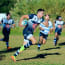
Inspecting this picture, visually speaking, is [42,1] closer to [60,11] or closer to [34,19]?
[60,11]

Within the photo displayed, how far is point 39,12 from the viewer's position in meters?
10.6

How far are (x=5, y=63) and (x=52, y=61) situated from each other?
74.3 inches

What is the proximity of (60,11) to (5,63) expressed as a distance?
27.7 metres

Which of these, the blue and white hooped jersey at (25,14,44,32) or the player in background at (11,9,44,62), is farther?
the blue and white hooped jersey at (25,14,44,32)

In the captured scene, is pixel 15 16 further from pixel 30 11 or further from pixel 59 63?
pixel 59 63

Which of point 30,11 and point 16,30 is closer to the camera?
point 16,30

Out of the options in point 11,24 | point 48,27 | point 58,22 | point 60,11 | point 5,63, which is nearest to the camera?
point 5,63

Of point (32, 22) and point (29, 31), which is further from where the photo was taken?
point (32, 22)

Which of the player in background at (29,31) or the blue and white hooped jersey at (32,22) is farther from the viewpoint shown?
the blue and white hooped jersey at (32,22)

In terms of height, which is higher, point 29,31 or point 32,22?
point 32,22

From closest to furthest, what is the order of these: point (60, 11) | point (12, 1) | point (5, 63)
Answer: point (5, 63)
point (60, 11)
point (12, 1)

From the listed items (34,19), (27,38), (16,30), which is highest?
(34,19)

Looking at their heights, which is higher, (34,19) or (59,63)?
(34,19)

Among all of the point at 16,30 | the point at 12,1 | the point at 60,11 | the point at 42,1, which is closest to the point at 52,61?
the point at 16,30
